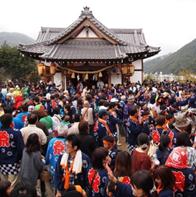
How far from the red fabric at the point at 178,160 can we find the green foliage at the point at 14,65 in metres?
34.9

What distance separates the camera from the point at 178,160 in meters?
4.26

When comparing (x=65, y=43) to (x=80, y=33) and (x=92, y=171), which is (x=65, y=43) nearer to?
(x=80, y=33)

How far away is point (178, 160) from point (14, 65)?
35.3 meters

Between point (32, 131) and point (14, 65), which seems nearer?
point (32, 131)

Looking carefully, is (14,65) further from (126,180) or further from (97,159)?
(126,180)

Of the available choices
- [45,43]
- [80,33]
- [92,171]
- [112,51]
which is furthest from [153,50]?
[92,171]

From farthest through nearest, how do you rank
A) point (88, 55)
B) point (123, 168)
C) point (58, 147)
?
point (88, 55)
point (58, 147)
point (123, 168)

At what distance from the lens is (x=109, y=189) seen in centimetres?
381

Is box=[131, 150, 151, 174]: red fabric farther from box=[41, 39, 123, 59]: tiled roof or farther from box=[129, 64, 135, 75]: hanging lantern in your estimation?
box=[129, 64, 135, 75]: hanging lantern

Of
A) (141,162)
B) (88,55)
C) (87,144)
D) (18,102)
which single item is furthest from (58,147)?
(88,55)

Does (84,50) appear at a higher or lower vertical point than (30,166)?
higher

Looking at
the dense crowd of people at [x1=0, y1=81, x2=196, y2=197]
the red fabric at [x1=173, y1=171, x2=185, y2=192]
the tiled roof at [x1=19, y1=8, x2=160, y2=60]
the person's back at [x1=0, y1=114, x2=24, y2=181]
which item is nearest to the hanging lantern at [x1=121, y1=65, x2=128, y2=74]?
the tiled roof at [x1=19, y1=8, x2=160, y2=60]

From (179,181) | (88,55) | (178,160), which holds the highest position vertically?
(88,55)

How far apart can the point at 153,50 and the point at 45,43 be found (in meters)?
7.06
